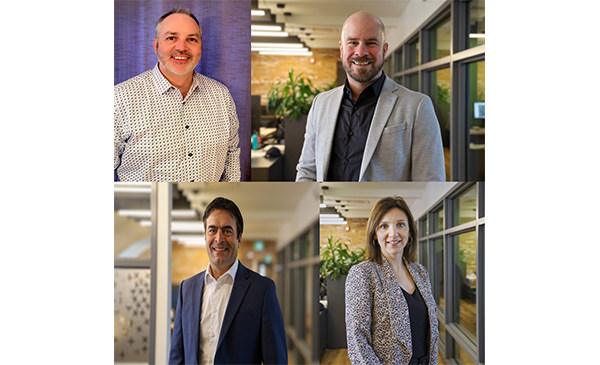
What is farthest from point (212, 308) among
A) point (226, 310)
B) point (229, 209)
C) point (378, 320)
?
point (378, 320)

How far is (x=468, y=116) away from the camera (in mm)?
3094

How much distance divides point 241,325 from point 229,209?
0.66 m

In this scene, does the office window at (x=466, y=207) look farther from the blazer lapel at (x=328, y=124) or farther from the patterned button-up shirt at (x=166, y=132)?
the patterned button-up shirt at (x=166, y=132)

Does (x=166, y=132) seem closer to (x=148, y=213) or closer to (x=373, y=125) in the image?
(x=148, y=213)

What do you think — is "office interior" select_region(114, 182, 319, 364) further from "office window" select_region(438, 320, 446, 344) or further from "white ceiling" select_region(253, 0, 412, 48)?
"white ceiling" select_region(253, 0, 412, 48)

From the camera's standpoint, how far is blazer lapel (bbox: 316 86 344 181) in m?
3.04

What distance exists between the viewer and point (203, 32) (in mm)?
3068

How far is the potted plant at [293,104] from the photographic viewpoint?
3119 millimetres

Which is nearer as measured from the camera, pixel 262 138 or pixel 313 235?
pixel 313 235

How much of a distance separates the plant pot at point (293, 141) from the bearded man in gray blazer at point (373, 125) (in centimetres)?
13
